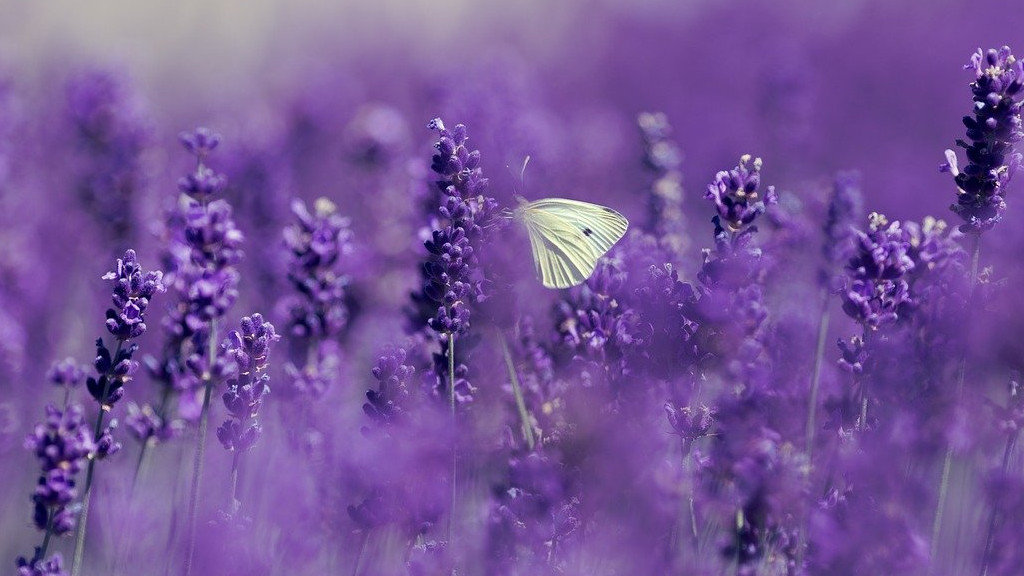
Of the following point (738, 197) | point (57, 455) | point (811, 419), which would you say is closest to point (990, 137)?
point (738, 197)

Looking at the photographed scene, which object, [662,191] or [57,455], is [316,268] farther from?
[662,191]

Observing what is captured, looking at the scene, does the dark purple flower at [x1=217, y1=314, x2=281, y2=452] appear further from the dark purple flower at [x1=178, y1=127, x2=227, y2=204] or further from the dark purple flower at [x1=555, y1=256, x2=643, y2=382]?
the dark purple flower at [x1=555, y1=256, x2=643, y2=382]

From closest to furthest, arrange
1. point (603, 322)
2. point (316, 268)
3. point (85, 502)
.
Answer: point (85, 502), point (603, 322), point (316, 268)

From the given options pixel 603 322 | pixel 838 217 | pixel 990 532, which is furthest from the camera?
pixel 838 217

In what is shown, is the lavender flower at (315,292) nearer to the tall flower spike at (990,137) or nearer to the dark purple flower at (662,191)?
the dark purple flower at (662,191)

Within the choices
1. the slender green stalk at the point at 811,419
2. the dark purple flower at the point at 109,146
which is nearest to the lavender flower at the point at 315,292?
the slender green stalk at the point at 811,419

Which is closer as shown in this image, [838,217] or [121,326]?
[121,326]

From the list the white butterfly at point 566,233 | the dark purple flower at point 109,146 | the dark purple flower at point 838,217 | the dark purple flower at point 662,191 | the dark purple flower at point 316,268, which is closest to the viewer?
the dark purple flower at point 316,268
